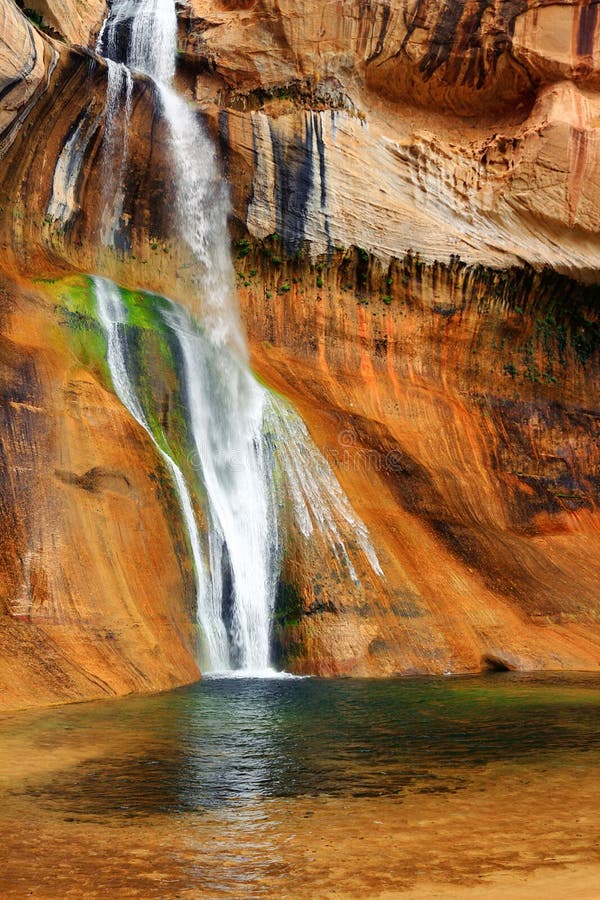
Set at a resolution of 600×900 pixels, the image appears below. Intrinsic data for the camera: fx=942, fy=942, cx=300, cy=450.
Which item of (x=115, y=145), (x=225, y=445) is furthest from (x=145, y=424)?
(x=115, y=145)

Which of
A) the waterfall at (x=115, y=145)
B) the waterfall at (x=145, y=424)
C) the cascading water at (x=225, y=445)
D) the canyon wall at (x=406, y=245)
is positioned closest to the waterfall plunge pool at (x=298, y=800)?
the waterfall at (x=145, y=424)

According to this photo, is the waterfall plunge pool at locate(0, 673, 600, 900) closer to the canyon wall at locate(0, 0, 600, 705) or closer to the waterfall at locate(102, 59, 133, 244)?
the canyon wall at locate(0, 0, 600, 705)

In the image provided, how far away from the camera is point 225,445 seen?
18.5 metres

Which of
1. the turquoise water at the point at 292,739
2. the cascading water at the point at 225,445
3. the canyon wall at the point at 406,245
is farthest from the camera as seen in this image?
the canyon wall at the point at 406,245

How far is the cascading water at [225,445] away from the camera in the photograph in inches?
643

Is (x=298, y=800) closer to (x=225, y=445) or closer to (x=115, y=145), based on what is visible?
(x=225, y=445)

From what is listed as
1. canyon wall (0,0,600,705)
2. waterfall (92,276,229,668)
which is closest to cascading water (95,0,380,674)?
waterfall (92,276,229,668)

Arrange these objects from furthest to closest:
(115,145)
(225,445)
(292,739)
→ (115,145)
(225,445)
(292,739)

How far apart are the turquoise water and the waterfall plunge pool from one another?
0.11ft

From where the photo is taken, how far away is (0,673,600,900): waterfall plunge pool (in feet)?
18.1

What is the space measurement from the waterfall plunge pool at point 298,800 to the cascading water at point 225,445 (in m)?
3.96

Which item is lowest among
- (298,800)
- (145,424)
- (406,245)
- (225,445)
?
(298,800)

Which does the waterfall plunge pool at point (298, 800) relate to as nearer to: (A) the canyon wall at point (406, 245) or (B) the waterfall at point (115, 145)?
(A) the canyon wall at point (406, 245)

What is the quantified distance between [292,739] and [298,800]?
269 centimetres
